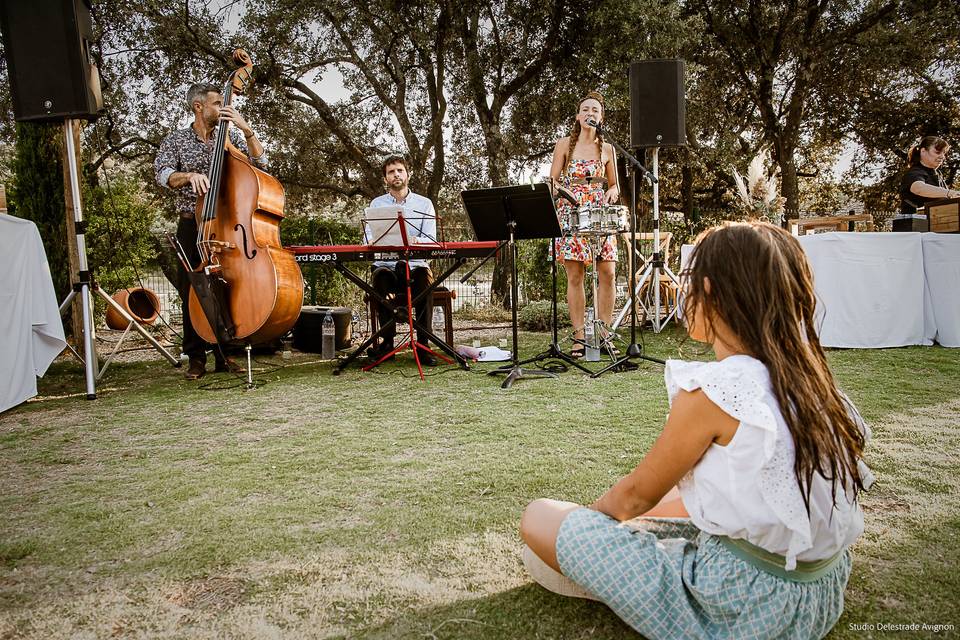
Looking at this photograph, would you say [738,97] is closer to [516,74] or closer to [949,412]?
[516,74]

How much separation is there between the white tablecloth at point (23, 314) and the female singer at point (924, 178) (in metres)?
7.00

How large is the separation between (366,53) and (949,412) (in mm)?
9884

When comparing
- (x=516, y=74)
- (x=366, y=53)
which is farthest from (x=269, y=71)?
(x=516, y=74)

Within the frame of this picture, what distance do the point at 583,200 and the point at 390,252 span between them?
5.31ft

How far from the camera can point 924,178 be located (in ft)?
18.0

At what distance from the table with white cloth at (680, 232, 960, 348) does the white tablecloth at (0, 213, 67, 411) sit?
574 cm

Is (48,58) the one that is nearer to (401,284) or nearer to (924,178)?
(401,284)

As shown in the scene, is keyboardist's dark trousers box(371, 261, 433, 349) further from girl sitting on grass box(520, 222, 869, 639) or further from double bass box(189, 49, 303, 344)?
girl sitting on grass box(520, 222, 869, 639)

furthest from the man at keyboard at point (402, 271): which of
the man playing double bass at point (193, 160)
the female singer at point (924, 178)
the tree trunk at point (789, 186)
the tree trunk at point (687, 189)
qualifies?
the tree trunk at point (789, 186)

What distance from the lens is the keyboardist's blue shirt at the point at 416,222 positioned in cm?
455

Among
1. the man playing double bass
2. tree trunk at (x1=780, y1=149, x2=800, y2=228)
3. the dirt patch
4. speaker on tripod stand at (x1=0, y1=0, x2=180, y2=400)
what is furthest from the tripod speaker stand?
tree trunk at (x1=780, y1=149, x2=800, y2=228)

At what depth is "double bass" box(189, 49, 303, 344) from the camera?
155 inches

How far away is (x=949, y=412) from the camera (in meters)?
3.04

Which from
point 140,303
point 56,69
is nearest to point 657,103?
point 56,69
